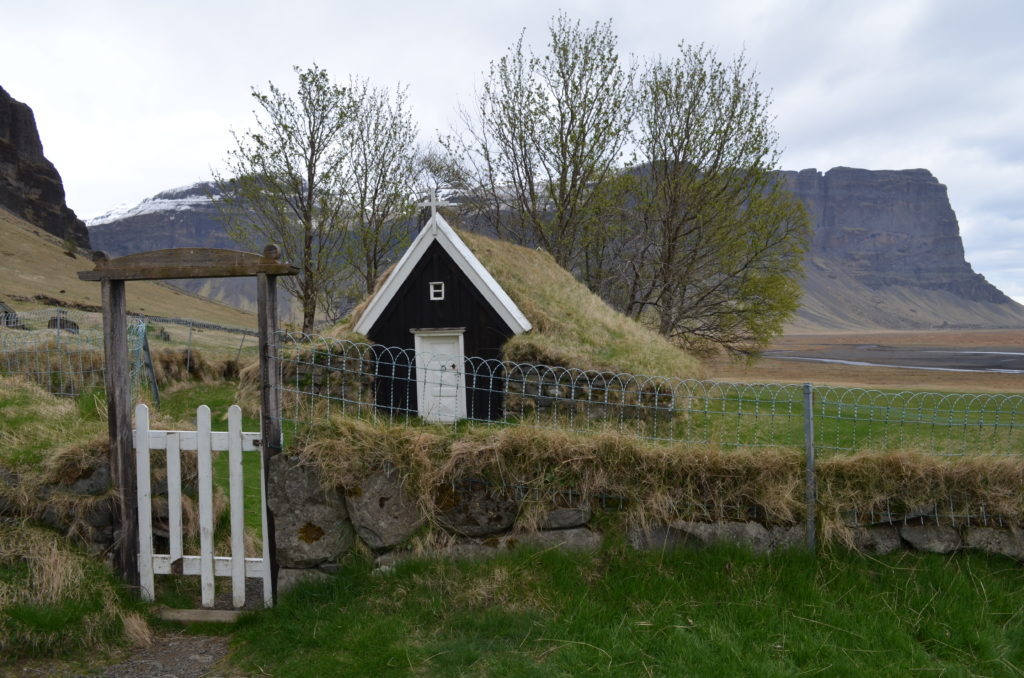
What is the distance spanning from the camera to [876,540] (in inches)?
219

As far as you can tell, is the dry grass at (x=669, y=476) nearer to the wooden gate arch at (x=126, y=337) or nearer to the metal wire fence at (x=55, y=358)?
the wooden gate arch at (x=126, y=337)

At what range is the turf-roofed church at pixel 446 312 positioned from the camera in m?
11.8

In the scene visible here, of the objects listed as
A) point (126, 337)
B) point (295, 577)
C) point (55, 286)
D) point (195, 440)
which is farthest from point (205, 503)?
point (55, 286)

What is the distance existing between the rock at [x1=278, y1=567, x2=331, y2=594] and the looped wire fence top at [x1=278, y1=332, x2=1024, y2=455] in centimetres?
134

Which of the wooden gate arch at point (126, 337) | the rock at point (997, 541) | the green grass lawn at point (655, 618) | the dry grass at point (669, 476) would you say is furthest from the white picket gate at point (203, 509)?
the rock at point (997, 541)

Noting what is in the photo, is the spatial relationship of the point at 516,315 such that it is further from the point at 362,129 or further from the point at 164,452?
the point at 362,129

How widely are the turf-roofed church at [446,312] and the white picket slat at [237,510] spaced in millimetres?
5902

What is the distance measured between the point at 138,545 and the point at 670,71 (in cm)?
2491

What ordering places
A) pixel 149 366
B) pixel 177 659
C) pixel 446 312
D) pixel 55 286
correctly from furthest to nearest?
pixel 55 286
pixel 149 366
pixel 446 312
pixel 177 659

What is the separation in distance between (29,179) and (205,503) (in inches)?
4623

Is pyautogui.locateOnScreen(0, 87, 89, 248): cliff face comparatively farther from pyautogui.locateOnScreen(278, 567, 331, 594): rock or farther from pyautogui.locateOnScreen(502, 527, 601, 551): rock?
pyautogui.locateOnScreen(502, 527, 601, 551): rock

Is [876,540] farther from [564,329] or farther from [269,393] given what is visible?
[564,329]

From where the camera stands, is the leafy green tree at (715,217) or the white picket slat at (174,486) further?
the leafy green tree at (715,217)

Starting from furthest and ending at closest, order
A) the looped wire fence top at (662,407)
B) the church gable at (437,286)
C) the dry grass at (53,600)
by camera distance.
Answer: the church gable at (437,286) → the looped wire fence top at (662,407) → the dry grass at (53,600)
